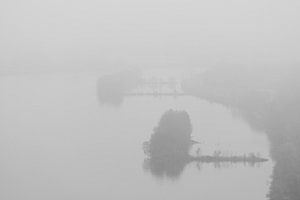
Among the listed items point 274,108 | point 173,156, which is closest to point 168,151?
point 173,156

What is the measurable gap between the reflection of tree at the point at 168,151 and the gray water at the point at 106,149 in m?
0.12

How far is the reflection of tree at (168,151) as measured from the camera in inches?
310

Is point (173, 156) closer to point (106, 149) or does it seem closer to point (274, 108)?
point (106, 149)

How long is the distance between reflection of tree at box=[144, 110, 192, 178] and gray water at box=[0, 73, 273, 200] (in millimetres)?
122

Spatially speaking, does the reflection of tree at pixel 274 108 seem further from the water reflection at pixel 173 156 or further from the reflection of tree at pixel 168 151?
the reflection of tree at pixel 168 151

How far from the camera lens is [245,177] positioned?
7.68 metres

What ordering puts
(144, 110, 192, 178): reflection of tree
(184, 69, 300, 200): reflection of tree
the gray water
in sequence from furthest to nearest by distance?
(144, 110, 192, 178): reflection of tree, the gray water, (184, 69, 300, 200): reflection of tree

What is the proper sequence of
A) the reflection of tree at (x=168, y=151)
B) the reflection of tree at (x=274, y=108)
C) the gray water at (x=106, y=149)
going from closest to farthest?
the reflection of tree at (x=274, y=108), the gray water at (x=106, y=149), the reflection of tree at (x=168, y=151)

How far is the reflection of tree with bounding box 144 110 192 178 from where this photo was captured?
25.9ft

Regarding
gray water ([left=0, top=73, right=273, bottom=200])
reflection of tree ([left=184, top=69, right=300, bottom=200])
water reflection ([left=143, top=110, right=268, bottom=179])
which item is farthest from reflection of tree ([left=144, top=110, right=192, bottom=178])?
reflection of tree ([left=184, top=69, right=300, bottom=200])

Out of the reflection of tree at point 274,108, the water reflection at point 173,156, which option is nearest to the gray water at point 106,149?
the water reflection at point 173,156

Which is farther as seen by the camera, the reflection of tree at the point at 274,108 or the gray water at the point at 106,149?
the gray water at the point at 106,149

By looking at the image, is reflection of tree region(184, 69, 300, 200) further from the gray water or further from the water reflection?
the water reflection

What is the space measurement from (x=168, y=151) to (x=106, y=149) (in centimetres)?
104
